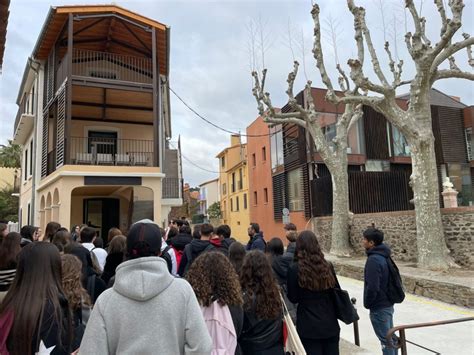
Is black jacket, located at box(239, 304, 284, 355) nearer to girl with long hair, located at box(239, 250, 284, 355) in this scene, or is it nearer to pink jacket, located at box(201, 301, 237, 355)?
girl with long hair, located at box(239, 250, 284, 355)

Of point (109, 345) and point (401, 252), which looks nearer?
point (109, 345)

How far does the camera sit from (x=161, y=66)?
Answer: 16.0 metres

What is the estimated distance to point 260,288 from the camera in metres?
3.12

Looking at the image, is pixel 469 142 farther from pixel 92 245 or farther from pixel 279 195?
pixel 92 245

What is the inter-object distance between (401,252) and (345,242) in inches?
88.2

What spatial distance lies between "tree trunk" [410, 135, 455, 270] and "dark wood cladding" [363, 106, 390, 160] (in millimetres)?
12009

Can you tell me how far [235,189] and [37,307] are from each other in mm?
35445

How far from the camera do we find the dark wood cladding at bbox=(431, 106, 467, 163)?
2439 cm

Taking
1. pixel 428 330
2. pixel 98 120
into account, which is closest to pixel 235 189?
pixel 98 120

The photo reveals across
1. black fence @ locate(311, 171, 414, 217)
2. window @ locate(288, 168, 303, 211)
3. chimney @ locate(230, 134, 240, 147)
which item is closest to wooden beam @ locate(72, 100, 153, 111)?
black fence @ locate(311, 171, 414, 217)

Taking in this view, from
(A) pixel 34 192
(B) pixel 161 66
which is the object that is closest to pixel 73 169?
(A) pixel 34 192

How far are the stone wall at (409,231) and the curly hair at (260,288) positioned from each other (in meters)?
9.85

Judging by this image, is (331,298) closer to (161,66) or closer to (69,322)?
(69,322)

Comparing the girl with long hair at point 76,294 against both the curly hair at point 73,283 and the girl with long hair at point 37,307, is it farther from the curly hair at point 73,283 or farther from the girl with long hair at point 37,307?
the girl with long hair at point 37,307
